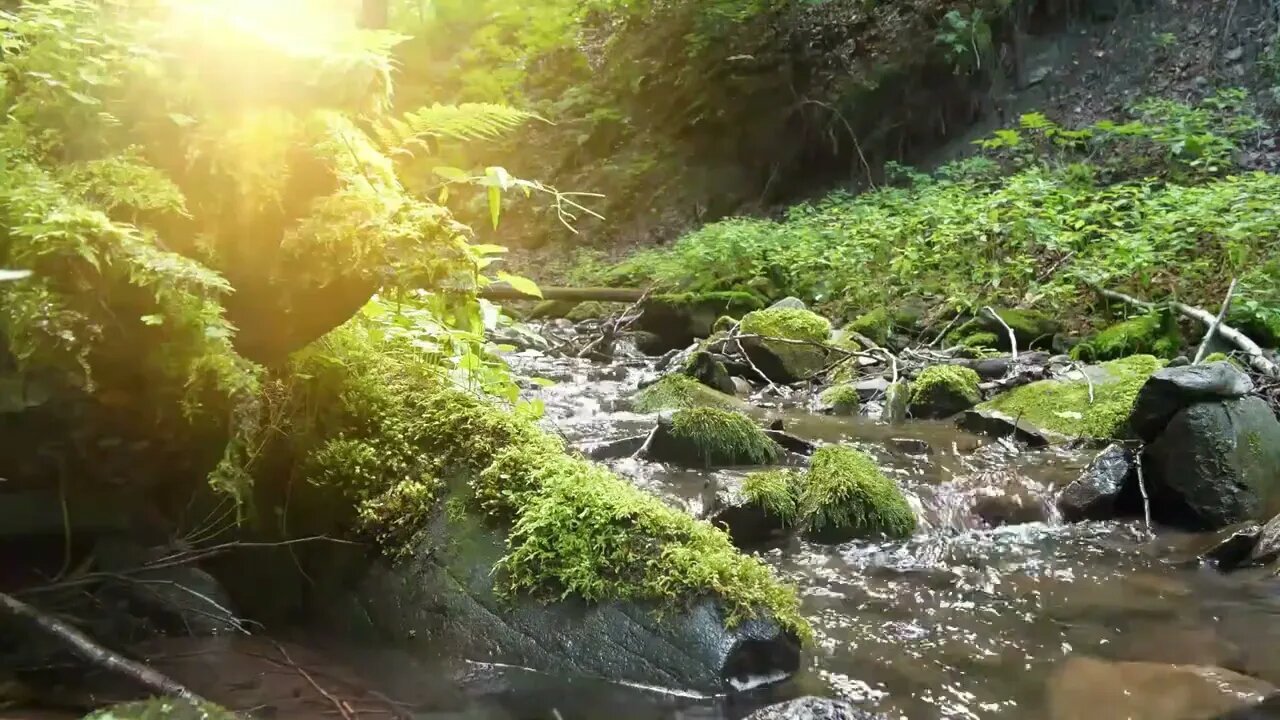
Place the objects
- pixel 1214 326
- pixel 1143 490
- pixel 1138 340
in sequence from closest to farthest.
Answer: pixel 1143 490, pixel 1214 326, pixel 1138 340

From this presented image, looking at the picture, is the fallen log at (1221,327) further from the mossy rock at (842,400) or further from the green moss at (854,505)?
the green moss at (854,505)

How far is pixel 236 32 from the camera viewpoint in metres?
2.37

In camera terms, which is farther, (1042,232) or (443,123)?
(1042,232)

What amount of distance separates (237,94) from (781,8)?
54.0ft

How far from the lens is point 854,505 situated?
487cm

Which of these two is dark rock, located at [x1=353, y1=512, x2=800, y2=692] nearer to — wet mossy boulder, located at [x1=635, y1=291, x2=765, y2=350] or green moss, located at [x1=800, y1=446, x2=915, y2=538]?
green moss, located at [x1=800, y1=446, x2=915, y2=538]

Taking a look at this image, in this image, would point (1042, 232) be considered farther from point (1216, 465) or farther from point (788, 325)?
point (1216, 465)

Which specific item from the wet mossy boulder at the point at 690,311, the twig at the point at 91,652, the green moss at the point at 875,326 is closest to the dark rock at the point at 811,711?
the twig at the point at 91,652

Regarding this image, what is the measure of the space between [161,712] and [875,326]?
358 inches

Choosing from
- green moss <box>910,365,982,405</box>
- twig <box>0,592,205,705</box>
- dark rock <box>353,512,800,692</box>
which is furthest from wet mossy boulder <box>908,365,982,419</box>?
twig <box>0,592,205,705</box>

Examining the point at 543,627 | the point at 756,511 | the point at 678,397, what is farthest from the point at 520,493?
the point at 678,397

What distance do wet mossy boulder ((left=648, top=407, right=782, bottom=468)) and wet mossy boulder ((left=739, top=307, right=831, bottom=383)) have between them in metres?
3.13

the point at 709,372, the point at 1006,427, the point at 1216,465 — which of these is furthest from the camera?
the point at 709,372

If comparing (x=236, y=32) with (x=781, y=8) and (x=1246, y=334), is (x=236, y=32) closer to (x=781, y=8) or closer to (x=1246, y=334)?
(x=1246, y=334)
